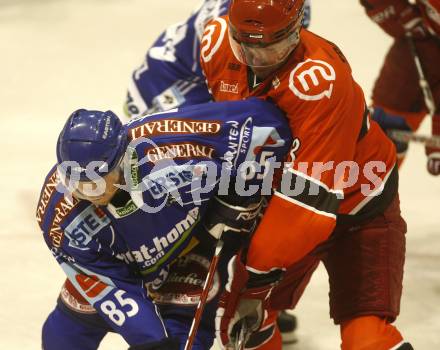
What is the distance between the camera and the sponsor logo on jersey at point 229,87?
2.19 m

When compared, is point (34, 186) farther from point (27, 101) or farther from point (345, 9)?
point (345, 9)

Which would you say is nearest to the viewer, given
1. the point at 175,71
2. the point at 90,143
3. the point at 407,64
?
the point at 90,143

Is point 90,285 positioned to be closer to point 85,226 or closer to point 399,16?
point 85,226

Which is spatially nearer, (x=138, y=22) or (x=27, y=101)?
(x=27, y=101)

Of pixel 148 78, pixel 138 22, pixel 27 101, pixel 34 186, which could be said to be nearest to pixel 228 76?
pixel 148 78

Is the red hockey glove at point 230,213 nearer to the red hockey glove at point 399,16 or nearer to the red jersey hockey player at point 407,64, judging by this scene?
the red jersey hockey player at point 407,64

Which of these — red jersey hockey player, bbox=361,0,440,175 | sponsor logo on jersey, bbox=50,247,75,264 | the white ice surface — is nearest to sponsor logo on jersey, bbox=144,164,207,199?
sponsor logo on jersey, bbox=50,247,75,264

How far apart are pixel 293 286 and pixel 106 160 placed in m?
0.73

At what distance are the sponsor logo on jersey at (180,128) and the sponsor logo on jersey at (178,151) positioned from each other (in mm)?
30

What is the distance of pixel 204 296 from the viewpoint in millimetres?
2094

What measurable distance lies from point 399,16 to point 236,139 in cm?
147

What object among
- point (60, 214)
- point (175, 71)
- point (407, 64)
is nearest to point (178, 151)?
point (60, 214)

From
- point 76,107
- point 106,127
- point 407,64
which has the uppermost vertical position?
point 106,127

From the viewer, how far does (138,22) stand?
17.1 ft
